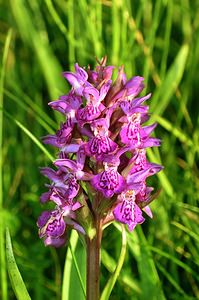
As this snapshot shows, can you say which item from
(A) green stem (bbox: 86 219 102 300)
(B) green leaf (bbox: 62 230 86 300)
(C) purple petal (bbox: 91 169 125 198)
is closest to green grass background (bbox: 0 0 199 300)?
(B) green leaf (bbox: 62 230 86 300)

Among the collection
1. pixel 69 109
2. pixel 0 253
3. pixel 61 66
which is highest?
pixel 61 66

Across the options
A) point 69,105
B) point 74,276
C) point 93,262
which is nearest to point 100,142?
point 69,105

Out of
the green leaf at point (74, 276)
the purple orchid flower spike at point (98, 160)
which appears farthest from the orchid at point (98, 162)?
the green leaf at point (74, 276)

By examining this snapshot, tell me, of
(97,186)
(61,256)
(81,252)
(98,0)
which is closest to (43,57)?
(98,0)

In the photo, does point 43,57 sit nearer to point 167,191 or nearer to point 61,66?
point 61,66

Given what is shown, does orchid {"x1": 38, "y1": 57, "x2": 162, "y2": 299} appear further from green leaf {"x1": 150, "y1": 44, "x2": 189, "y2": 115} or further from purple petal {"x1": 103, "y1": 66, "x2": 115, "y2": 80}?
green leaf {"x1": 150, "y1": 44, "x2": 189, "y2": 115}

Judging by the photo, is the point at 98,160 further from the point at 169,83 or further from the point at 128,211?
the point at 169,83
